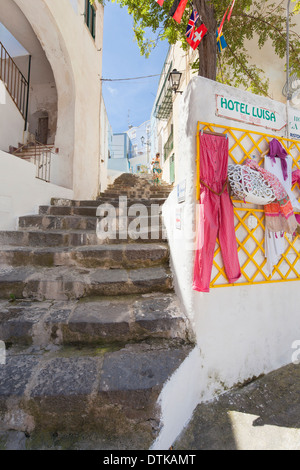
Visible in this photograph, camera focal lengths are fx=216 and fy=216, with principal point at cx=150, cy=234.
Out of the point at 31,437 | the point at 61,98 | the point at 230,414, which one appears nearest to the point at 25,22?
the point at 61,98

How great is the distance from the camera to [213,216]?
184 centimetres

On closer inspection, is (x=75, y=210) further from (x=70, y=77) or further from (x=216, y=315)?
(x=70, y=77)

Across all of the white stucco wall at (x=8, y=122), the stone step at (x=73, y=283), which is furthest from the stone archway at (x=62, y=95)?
the stone step at (x=73, y=283)

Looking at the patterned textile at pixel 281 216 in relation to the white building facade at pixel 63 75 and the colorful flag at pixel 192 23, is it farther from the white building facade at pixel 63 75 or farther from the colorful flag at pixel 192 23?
the white building facade at pixel 63 75

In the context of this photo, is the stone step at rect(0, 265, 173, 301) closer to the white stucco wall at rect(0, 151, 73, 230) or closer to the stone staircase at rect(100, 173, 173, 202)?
the white stucco wall at rect(0, 151, 73, 230)

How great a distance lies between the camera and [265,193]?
6.34 feet

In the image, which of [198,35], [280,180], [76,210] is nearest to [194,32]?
[198,35]

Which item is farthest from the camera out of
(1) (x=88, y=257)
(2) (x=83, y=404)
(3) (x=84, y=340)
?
(1) (x=88, y=257)

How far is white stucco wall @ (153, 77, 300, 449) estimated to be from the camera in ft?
5.95

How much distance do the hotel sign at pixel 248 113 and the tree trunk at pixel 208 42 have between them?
1212 millimetres

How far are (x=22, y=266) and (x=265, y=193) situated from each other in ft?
8.78

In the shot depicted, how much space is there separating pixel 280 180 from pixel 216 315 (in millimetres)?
1500

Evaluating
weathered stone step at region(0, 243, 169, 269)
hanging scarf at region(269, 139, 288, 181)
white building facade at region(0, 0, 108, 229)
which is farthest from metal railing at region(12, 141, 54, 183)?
hanging scarf at region(269, 139, 288, 181)

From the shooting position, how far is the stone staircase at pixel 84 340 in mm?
1336
